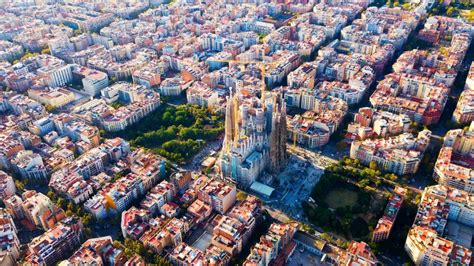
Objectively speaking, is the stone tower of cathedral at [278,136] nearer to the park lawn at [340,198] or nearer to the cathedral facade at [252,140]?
the cathedral facade at [252,140]

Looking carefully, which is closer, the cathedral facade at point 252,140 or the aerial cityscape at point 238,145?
the aerial cityscape at point 238,145

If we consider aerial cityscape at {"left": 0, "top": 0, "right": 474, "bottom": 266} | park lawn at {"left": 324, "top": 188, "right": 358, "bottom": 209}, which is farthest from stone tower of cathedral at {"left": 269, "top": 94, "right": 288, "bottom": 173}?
park lawn at {"left": 324, "top": 188, "right": 358, "bottom": 209}

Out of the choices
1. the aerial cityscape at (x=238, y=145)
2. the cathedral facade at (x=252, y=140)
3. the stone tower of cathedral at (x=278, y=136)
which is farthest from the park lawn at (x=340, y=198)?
the cathedral facade at (x=252, y=140)

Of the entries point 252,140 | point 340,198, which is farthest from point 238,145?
point 340,198

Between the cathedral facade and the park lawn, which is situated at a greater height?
the cathedral facade

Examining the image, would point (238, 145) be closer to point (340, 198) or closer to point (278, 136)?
point (278, 136)

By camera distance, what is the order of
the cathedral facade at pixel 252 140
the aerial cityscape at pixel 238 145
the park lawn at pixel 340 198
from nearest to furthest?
the aerial cityscape at pixel 238 145 → the park lawn at pixel 340 198 → the cathedral facade at pixel 252 140

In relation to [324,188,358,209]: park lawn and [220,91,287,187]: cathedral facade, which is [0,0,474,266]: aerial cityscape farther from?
[324,188,358,209]: park lawn
